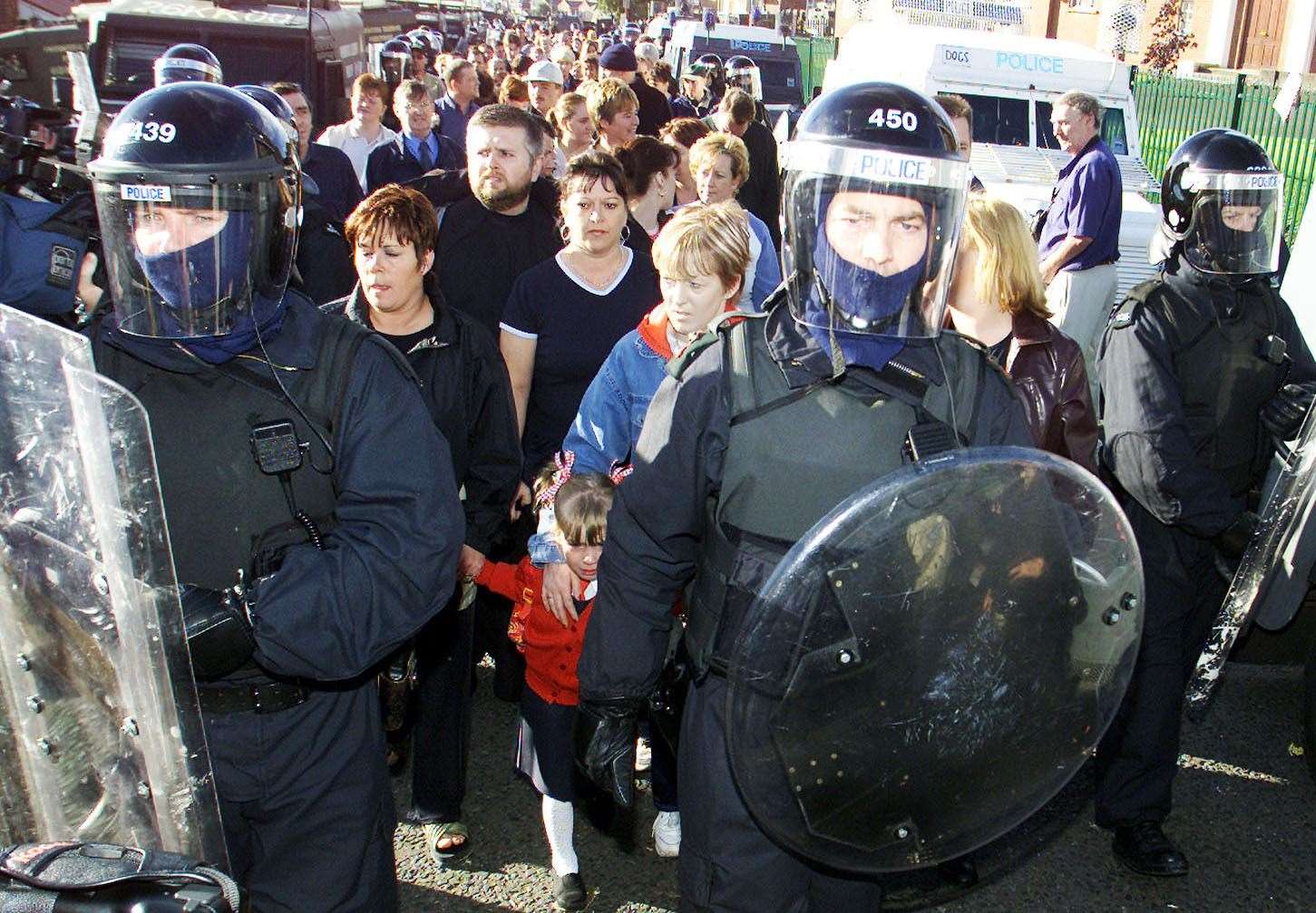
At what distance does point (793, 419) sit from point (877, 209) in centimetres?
40

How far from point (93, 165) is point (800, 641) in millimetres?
1443

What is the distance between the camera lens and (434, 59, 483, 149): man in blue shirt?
10023 millimetres

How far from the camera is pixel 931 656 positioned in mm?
2076

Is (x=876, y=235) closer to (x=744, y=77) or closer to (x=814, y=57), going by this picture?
(x=744, y=77)

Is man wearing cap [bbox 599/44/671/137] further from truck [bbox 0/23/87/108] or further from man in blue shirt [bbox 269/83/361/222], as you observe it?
truck [bbox 0/23/87/108]

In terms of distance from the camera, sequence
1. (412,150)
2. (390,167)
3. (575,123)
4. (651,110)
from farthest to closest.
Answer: (651,110), (412,150), (575,123), (390,167)

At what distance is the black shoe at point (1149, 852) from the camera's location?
11.8 feet

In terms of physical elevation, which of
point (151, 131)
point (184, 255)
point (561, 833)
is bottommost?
point (561, 833)

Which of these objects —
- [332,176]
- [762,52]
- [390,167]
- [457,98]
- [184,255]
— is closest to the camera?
[184,255]

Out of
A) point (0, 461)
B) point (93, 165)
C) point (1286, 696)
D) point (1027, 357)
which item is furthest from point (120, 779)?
point (1286, 696)

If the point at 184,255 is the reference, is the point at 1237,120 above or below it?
below

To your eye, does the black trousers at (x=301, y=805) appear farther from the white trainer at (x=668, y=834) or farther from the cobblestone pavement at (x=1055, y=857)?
the white trainer at (x=668, y=834)

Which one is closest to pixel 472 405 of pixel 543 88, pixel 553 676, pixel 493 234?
pixel 553 676

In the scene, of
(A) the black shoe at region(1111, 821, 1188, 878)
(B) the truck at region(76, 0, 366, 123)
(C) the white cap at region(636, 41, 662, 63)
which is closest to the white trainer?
(A) the black shoe at region(1111, 821, 1188, 878)
